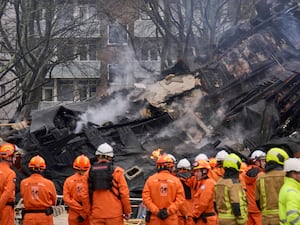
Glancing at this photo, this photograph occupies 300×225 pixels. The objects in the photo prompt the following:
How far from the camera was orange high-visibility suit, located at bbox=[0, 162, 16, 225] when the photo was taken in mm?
9656

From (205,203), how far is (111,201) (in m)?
1.48

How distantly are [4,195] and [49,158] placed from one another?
6126 millimetres

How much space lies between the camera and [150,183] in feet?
30.4

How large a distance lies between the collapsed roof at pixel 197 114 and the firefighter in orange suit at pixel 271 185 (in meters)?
6.39

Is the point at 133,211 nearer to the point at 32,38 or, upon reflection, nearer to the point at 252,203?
the point at 252,203

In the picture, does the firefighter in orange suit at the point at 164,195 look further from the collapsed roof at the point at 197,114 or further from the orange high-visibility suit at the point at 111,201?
the collapsed roof at the point at 197,114

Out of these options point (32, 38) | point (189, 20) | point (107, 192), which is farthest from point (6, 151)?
point (189, 20)

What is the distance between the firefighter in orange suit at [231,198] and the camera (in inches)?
322

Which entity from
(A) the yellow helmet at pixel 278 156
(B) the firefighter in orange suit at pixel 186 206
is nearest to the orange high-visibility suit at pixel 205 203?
(B) the firefighter in orange suit at pixel 186 206

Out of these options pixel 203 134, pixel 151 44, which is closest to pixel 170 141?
pixel 203 134

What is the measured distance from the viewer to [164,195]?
30.1 feet

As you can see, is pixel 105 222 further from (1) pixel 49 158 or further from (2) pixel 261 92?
(2) pixel 261 92

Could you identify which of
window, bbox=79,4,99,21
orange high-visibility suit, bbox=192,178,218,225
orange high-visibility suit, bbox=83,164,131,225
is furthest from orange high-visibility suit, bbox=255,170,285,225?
window, bbox=79,4,99,21

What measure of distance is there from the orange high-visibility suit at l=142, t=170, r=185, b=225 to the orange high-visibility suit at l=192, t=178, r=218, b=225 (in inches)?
13.2
